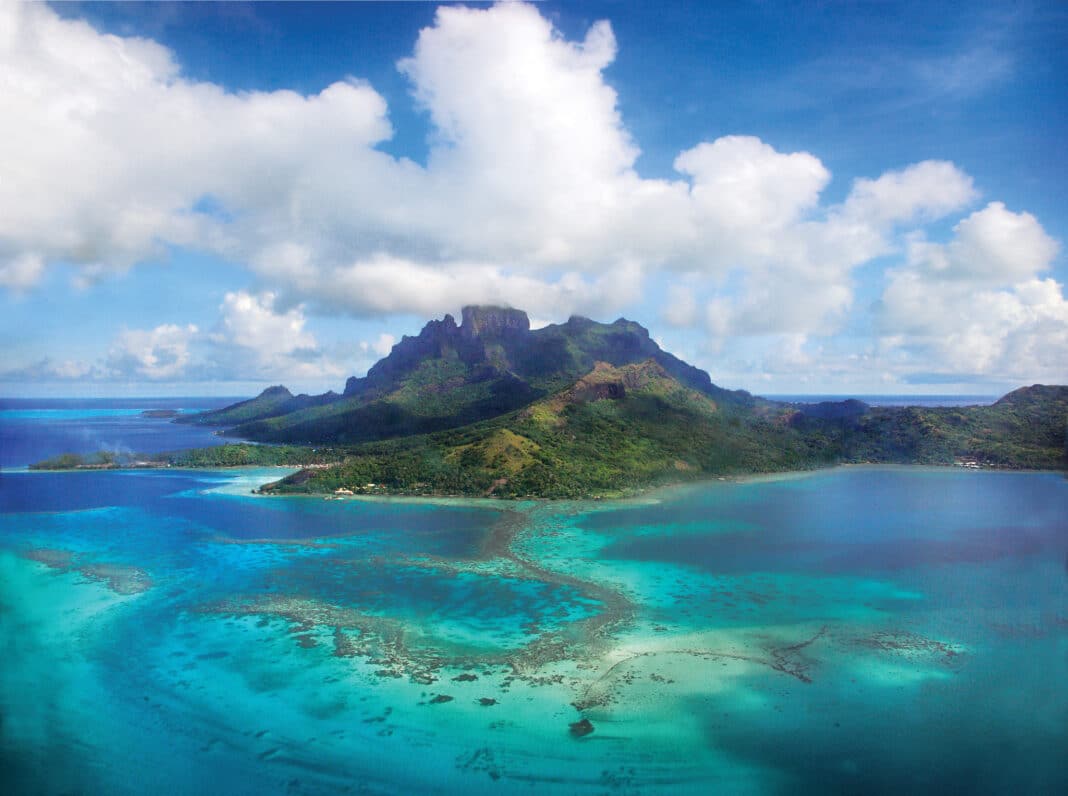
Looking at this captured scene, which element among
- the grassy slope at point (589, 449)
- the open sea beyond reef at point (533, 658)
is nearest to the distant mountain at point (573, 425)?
the grassy slope at point (589, 449)

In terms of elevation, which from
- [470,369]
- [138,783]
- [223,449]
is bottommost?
[138,783]

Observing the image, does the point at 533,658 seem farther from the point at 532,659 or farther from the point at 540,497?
the point at 540,497

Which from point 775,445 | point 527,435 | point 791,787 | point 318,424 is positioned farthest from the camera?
point 318,424

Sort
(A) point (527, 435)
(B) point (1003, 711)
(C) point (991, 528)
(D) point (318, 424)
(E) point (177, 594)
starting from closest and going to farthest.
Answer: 1. (B) point (1003, 711)
2. (E) point (177, 594)
3. (C) point (991, 528)
4. (A) point (527, 435)
5. (D) point (318, 424)

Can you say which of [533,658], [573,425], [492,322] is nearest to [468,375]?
[492,322]

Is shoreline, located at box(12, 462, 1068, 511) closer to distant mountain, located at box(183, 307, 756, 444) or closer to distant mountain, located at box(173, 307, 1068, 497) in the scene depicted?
distant mountain, located at box(173, 307, 1068, 497)

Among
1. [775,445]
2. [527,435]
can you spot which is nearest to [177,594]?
[527,435]

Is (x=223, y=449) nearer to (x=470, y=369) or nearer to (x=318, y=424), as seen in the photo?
(x=318, y=424)
